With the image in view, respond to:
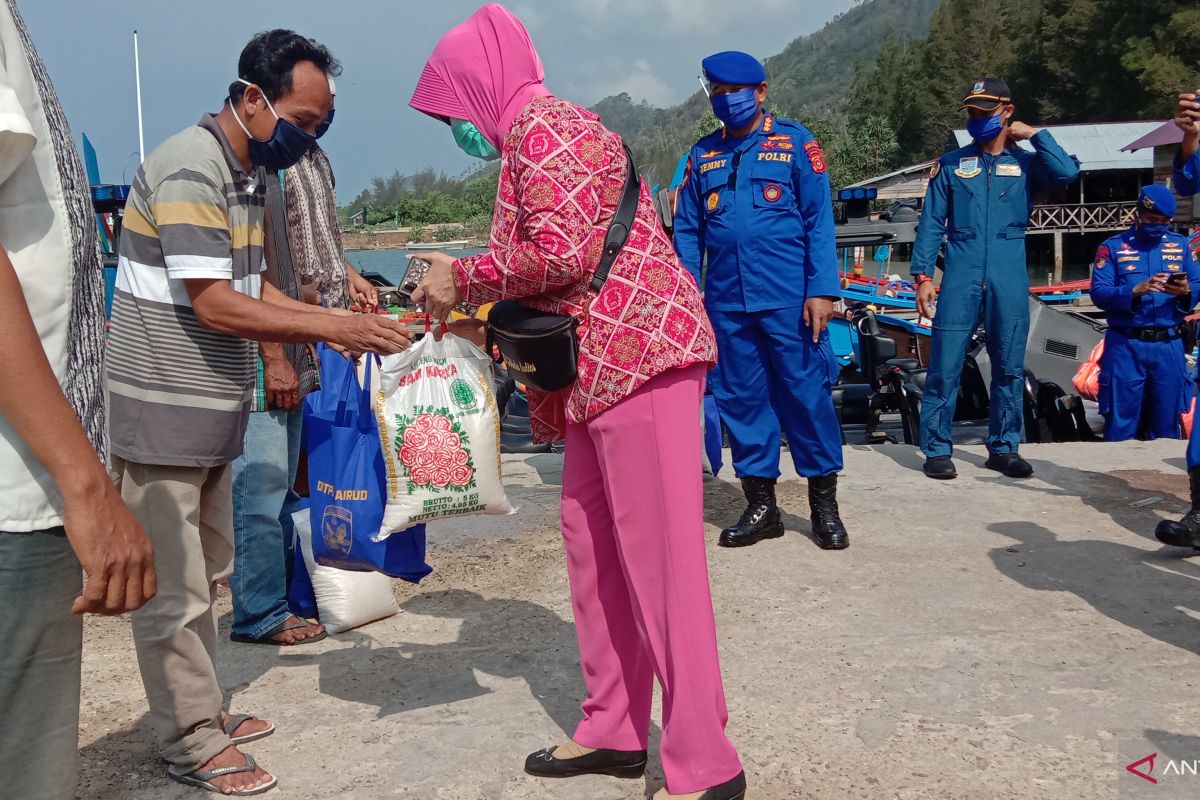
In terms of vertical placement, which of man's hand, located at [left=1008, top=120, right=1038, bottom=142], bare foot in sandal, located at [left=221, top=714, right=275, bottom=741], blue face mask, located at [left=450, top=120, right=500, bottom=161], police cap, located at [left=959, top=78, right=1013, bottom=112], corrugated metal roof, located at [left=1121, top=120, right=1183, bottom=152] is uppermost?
corrugated metal roof, located at [left=1121, top=120, right=1183, bottom=152]

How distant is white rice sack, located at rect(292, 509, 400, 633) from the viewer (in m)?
4.10

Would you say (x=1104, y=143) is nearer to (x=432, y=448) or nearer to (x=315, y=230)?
(x=315, y=230)

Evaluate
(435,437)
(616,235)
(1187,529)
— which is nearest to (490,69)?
(616,235)

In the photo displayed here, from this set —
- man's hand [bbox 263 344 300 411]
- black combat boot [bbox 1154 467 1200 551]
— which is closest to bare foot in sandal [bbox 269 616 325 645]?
man's hand [bbox 263 344 300 411]

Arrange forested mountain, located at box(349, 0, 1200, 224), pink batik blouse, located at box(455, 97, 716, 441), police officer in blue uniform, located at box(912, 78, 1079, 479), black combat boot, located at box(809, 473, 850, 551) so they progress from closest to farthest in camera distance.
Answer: pink batik blouse, located at box(455, 97, 716, 441)
black combat boot, located at box(809, 473, 850, 551)
police officer in blue uniform, located at box(912, 78, 1079, 479)
forested mountain, located at box(349, 0, 1200, 224)

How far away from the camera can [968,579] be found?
4508mm

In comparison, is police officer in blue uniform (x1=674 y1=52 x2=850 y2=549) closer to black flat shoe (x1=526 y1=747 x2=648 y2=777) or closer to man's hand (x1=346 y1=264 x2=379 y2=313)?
man's hand (x1=346 y1=264 x2=379 y2=313)

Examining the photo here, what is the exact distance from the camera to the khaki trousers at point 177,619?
2.90 m

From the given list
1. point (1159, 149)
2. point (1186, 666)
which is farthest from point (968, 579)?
point (1159, 149)

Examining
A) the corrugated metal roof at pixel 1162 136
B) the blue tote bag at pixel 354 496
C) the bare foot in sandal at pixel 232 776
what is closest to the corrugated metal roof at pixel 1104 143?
the corrugated metal roof at pixel 1162 136

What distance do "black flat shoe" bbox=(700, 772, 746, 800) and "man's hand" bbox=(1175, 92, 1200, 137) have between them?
3.31m

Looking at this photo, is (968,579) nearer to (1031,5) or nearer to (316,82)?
(316,82)

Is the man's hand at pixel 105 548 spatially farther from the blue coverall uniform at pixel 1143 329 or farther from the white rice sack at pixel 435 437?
the blue coverall uniform at pixel 1143 329

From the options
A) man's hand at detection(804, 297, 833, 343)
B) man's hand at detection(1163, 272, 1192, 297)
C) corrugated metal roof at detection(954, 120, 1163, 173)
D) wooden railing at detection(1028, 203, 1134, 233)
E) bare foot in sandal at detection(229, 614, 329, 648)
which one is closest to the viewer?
bare foot in sandal at detection(229, 614, 329, 648)
